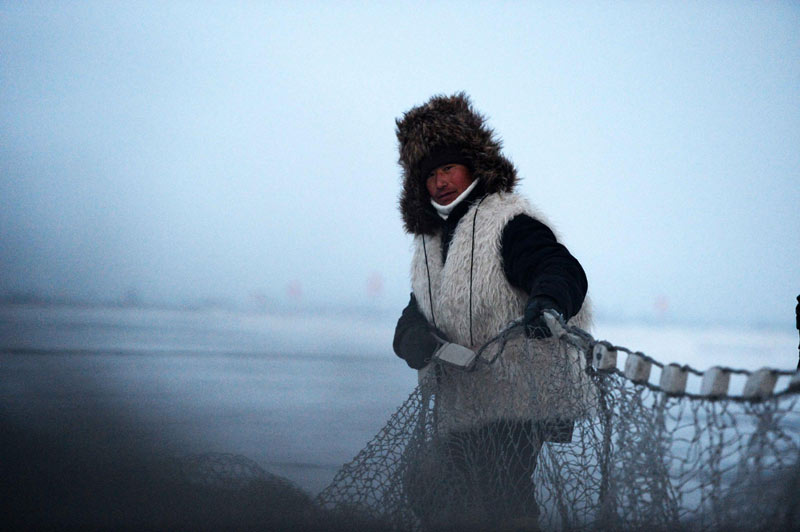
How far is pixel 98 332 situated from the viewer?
527 cm

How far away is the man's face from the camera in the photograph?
1.42m

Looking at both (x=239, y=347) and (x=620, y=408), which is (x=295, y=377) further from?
(x=620, y=408)

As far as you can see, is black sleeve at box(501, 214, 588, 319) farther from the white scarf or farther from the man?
the white scarf

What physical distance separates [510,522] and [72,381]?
2.90m

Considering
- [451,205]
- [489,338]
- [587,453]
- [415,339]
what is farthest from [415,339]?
[587,453]

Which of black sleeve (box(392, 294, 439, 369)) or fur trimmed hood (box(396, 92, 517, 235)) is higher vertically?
fur trimmed hood (box(396, 92, 517, 235))

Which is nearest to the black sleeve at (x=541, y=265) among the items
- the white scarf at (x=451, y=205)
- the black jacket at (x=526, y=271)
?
the black jacket at (x=526, y=271)

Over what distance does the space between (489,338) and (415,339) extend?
0.57 ft

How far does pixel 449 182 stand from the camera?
56.1 inches

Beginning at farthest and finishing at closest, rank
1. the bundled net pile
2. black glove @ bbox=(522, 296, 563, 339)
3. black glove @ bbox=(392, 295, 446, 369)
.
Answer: black glove @ bbox=(392, 295, 446, 369) → black glove @ bbox=(522, 296, 563, 339) → the bundled net pile

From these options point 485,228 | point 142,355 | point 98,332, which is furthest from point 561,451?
point 98,332

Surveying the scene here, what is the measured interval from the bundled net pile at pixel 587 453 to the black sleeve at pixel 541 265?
8 centimetres

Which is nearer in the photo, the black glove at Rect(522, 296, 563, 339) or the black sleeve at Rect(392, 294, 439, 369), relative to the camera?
the black glove at Rect(522, 296, 563, 339)

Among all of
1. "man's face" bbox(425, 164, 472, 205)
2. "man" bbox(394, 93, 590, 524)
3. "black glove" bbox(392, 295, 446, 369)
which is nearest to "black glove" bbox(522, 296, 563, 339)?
"man" bbox(394, 93, 590, 524)
